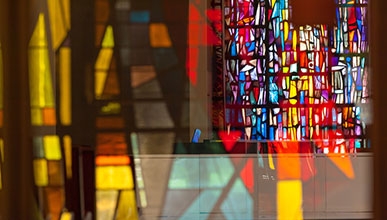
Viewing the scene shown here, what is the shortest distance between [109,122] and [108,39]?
603mm

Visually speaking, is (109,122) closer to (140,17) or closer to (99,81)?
(99,81)

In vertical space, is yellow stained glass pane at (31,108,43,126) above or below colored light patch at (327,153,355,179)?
above

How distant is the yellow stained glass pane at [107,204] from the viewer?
2.96m

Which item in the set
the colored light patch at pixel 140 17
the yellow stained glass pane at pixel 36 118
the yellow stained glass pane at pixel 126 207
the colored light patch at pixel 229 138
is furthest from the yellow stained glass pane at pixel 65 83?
the colored light patch at pixel 229 138

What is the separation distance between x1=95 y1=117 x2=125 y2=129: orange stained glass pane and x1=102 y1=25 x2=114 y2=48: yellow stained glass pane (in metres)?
0.50

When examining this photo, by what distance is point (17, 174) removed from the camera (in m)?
1.54

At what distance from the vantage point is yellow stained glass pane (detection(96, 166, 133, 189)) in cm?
364

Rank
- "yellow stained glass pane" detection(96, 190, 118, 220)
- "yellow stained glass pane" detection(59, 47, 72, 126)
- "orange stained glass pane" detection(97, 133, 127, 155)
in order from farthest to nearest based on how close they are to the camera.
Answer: "orange stained glass pane" detection(97, 133, 127, 155), "yellow stained glass pane" detection(96, 190, 118, 220), "yellow stained glass pane" detection(59, 47, 72, 126)

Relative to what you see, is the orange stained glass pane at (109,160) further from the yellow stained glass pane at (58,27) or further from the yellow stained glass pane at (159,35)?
the yellow stained glass pane at (159,35)

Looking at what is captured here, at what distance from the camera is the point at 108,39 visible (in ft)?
14.1

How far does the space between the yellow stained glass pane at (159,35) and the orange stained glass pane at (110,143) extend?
3.63 feet

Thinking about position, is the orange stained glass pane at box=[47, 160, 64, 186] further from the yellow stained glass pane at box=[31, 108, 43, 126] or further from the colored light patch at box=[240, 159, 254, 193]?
the colored light patch at box=[240, 159, 254, 193]

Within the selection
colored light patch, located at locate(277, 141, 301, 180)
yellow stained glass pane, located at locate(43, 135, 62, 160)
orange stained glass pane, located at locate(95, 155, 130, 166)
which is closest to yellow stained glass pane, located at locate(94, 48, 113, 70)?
orange stained glass pane, located at locate(95, 155, 130, 166)

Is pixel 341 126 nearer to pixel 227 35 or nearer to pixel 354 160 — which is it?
pixel 354 160
